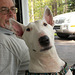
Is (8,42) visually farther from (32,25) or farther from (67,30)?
(67,30)

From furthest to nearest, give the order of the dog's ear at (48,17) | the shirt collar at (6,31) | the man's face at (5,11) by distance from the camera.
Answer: the man's face at (5,11), the shirt collar at (6,31), the dog's ear at (48,17)

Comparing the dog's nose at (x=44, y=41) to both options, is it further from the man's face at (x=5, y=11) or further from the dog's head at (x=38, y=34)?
the man's face at (x=5, y=11)

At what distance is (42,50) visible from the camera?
709mm

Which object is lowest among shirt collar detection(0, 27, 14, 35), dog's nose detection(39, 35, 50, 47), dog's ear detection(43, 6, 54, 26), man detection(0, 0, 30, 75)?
man detection(0, 0, 30, 75)

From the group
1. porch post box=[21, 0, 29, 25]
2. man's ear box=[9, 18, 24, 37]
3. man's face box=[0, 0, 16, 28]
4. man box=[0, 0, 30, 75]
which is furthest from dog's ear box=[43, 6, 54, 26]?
porch post box=[21, 0, 29, 25]

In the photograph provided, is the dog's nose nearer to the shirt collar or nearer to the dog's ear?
the dog's ear

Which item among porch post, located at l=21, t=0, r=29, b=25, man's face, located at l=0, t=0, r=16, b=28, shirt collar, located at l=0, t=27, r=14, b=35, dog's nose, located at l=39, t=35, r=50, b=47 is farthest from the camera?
porch post, located at l=21, t=0, r=29, b=25

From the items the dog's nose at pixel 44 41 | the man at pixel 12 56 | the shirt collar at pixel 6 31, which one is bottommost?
the man at pixel 12 56

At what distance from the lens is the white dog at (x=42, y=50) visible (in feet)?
2.30

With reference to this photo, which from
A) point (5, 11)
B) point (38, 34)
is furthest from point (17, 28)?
point (5, 11)

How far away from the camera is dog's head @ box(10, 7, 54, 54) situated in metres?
0.69

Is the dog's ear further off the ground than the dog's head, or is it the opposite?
the dog's ear

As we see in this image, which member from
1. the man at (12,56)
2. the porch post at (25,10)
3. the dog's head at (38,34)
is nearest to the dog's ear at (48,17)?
the dog's head at (38,34)

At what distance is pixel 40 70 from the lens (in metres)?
0.76
